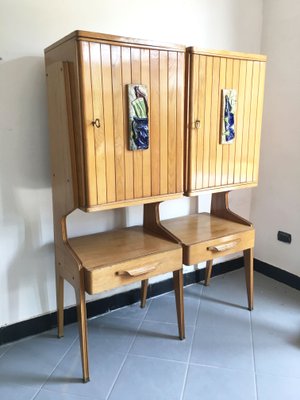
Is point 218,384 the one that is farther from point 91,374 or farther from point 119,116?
point 119,116

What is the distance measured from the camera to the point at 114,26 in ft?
6.26

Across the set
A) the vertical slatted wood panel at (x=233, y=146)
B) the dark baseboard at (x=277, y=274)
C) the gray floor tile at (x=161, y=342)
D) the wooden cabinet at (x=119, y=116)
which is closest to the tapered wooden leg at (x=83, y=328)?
the gray floor tile at (x=161, y=342)

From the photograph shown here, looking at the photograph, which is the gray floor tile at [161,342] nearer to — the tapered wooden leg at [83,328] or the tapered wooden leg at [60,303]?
the tapered wooden leg at [83,328]

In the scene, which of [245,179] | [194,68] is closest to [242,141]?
[245,179]

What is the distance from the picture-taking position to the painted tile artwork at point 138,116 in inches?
61.5

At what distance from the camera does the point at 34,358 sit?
180 cm

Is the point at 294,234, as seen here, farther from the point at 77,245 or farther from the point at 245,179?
the point at 77,245

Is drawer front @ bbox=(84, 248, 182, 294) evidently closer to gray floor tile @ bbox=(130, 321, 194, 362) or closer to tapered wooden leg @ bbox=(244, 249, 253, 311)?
gray floor tile @ bbox=(130, 321, 194, 362)

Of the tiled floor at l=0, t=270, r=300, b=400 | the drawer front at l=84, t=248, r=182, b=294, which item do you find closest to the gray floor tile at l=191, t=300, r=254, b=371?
the tiled floor at l=0, t=270, r=300, b=400

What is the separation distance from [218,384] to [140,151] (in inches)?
45.7

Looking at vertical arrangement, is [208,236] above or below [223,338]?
above

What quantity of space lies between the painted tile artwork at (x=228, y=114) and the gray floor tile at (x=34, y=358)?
1439mm

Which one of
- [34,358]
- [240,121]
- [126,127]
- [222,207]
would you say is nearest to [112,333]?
[34,358]

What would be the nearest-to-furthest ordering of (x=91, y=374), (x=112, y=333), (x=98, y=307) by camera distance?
(x=91, y=374) → (x=112, y=333) → (x=98, y=307)
